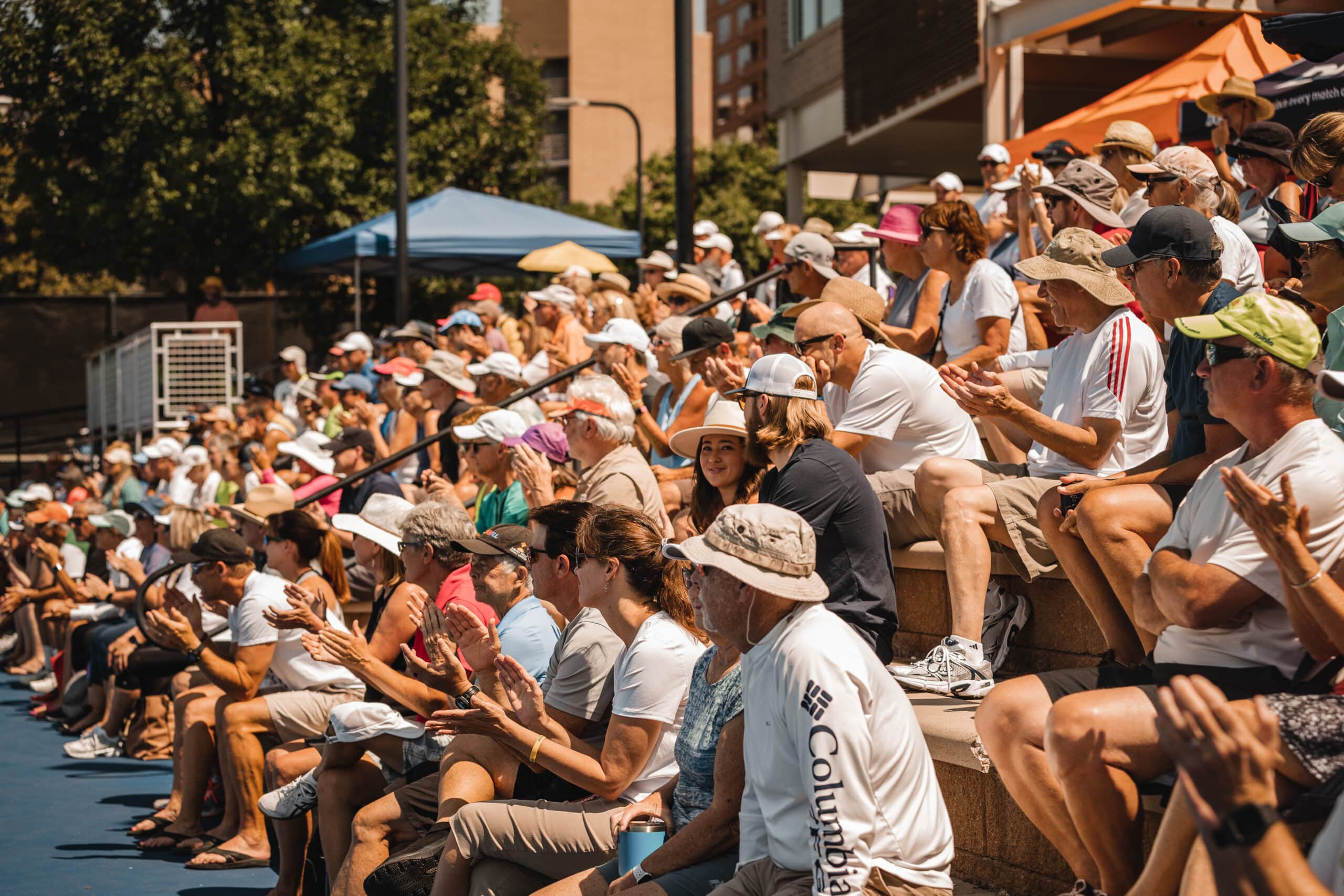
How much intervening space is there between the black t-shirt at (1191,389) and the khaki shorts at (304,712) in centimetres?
434

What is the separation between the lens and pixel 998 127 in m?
15.1

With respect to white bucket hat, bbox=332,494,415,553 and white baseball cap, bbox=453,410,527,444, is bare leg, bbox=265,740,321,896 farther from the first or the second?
white baseball cap, bbox=453,410,527,444

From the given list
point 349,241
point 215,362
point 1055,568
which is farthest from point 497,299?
point 1055,568

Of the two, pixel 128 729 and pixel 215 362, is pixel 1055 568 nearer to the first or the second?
pixel 128 729

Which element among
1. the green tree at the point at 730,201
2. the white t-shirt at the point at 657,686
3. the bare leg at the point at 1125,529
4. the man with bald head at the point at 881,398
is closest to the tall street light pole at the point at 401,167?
the man with bald head at the point at 881,398

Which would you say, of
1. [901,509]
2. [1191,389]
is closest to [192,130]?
[901,509]

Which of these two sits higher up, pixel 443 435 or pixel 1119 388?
pixel 1119 388

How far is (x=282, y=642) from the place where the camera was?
25.1ft

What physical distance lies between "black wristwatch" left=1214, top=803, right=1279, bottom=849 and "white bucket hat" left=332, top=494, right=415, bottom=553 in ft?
16.5

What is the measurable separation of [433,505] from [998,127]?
10.7 meters

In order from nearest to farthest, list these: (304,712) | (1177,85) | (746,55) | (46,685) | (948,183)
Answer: (304,712) < (948,183) < (1177,85) < (46,685) < (746,55)

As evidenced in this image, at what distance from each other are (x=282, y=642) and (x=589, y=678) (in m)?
3.26

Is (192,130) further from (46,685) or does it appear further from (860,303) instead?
(860,303)

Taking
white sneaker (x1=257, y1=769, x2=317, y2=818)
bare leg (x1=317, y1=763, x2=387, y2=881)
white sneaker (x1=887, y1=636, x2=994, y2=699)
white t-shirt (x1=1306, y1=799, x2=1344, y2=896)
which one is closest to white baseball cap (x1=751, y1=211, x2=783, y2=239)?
white sneaker (x1=257, y1=769, x2=317, y2=818)
